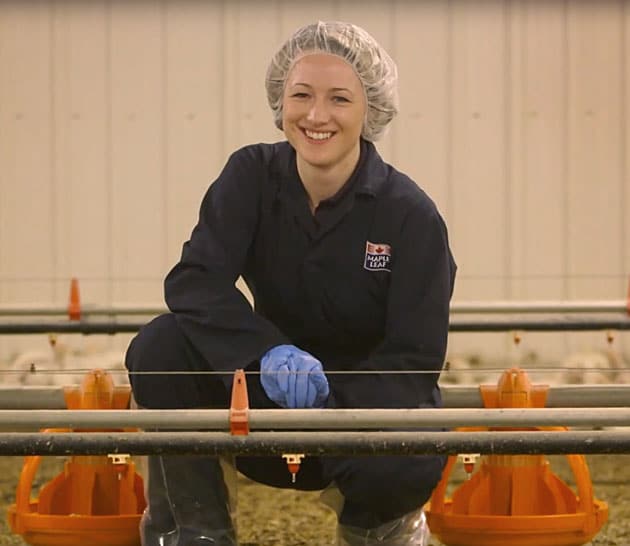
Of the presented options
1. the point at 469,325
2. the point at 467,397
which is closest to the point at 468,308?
the point at 469,325

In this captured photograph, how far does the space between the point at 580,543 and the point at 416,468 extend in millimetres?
364

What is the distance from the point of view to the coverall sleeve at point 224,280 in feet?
5.94

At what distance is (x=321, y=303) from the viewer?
188 cm

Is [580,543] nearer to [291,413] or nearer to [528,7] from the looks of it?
[291,413]

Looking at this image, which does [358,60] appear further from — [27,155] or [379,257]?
[27,155]

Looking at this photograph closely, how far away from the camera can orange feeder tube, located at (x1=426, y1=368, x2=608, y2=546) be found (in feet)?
6.48

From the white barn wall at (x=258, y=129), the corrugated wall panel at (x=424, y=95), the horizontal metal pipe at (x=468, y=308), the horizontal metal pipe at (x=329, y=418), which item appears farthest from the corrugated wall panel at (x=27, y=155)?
the horizontal metal pipe at (x=329, y=418)

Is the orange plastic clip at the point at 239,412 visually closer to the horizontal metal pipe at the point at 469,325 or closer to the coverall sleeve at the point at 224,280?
the coverall sleeve at the point at 224,280

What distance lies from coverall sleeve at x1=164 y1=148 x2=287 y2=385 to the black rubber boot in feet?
0.37

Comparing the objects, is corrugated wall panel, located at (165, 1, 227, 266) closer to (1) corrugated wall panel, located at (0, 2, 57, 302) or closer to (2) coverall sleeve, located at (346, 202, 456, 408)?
(1) corrugated wall panel, located at (0, 2, 57, 302)

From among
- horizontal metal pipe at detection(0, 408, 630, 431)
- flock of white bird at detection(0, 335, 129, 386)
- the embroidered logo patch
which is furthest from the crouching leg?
flock of white bird at detection(0, 335, 129, 386)

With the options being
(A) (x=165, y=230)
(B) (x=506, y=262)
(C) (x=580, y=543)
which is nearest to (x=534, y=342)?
(B) (x=506, y=262)

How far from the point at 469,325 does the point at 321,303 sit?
834 millimetres

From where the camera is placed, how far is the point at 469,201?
3.83 metres
